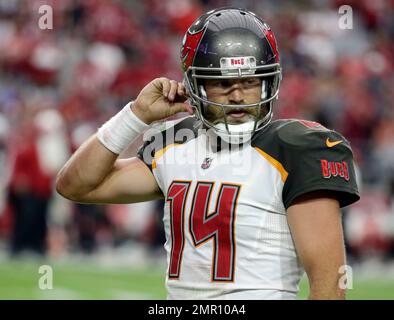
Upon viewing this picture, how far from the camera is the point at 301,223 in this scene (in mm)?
2447

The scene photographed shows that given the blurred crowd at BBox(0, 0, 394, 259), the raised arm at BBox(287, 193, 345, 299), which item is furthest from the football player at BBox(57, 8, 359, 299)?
the blurred crowd at BBox(0, 0, 394, 259)

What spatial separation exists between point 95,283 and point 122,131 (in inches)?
198

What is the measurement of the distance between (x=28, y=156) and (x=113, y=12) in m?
2.98

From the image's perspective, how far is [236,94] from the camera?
8.62ft

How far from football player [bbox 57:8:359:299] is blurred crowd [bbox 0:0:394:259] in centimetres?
649

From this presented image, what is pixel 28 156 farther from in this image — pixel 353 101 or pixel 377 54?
pixel 377 54

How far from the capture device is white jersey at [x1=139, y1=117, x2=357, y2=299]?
253cm

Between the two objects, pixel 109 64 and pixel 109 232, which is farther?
pixel 109 64

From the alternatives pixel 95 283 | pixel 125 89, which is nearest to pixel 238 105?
pixel 95 283

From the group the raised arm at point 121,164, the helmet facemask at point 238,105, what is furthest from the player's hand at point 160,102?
the helmet facemask at point 238,105

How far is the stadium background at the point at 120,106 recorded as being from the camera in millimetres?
8992

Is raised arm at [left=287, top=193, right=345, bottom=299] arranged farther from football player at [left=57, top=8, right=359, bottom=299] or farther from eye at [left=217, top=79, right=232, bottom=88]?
eye at [left=217, top=79, right=232, bottom=88]

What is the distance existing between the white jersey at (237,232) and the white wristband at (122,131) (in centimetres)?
34

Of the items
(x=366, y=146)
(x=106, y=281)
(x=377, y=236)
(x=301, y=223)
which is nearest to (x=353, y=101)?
(x=366, y=146)
